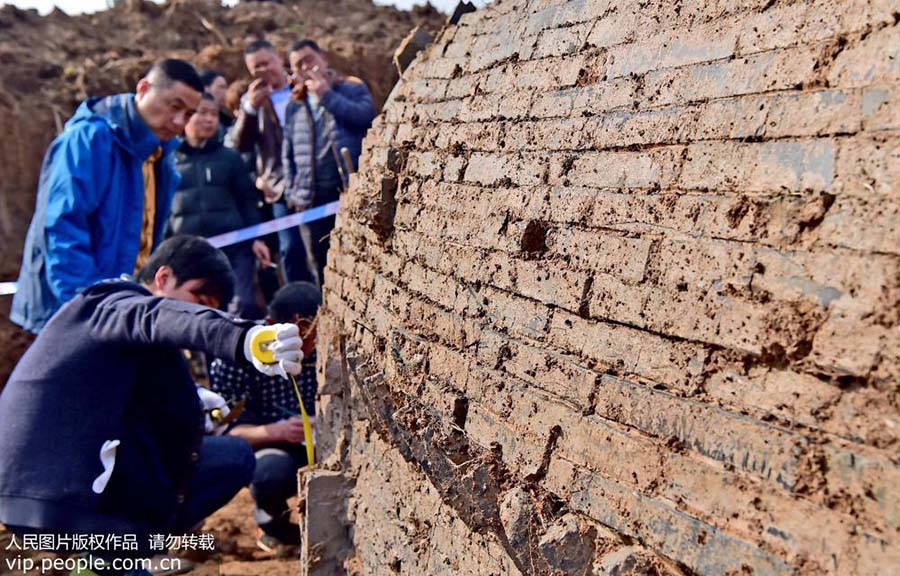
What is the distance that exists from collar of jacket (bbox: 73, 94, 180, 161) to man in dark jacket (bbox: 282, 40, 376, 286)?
1.33m

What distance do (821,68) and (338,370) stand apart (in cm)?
227

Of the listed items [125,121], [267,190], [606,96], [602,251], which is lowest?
[267,190]

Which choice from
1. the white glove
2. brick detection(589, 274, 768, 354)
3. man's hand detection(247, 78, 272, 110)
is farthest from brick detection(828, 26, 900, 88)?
man's hand detection(247, 78, 272, 110)

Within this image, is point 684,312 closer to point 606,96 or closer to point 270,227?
point 606,96

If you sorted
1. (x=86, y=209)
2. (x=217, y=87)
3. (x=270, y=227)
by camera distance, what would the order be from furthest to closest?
(x=217, y=87)
(x=270, y=227)
(x=86, y=209)

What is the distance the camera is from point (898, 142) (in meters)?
1.40

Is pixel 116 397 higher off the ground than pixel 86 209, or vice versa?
pixel 86 209

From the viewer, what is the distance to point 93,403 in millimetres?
3416

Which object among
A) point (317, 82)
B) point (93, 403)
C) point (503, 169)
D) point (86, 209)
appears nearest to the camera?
point (503, 169)

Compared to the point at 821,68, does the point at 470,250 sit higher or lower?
lower

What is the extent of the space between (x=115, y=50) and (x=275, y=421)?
8.94 meters

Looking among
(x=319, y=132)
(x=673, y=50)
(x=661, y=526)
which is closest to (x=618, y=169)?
(x=673, y=50)

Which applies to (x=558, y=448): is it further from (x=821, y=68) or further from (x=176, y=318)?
(x=176, y=318)

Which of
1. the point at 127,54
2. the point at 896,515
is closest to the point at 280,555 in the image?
the point at 896,515
